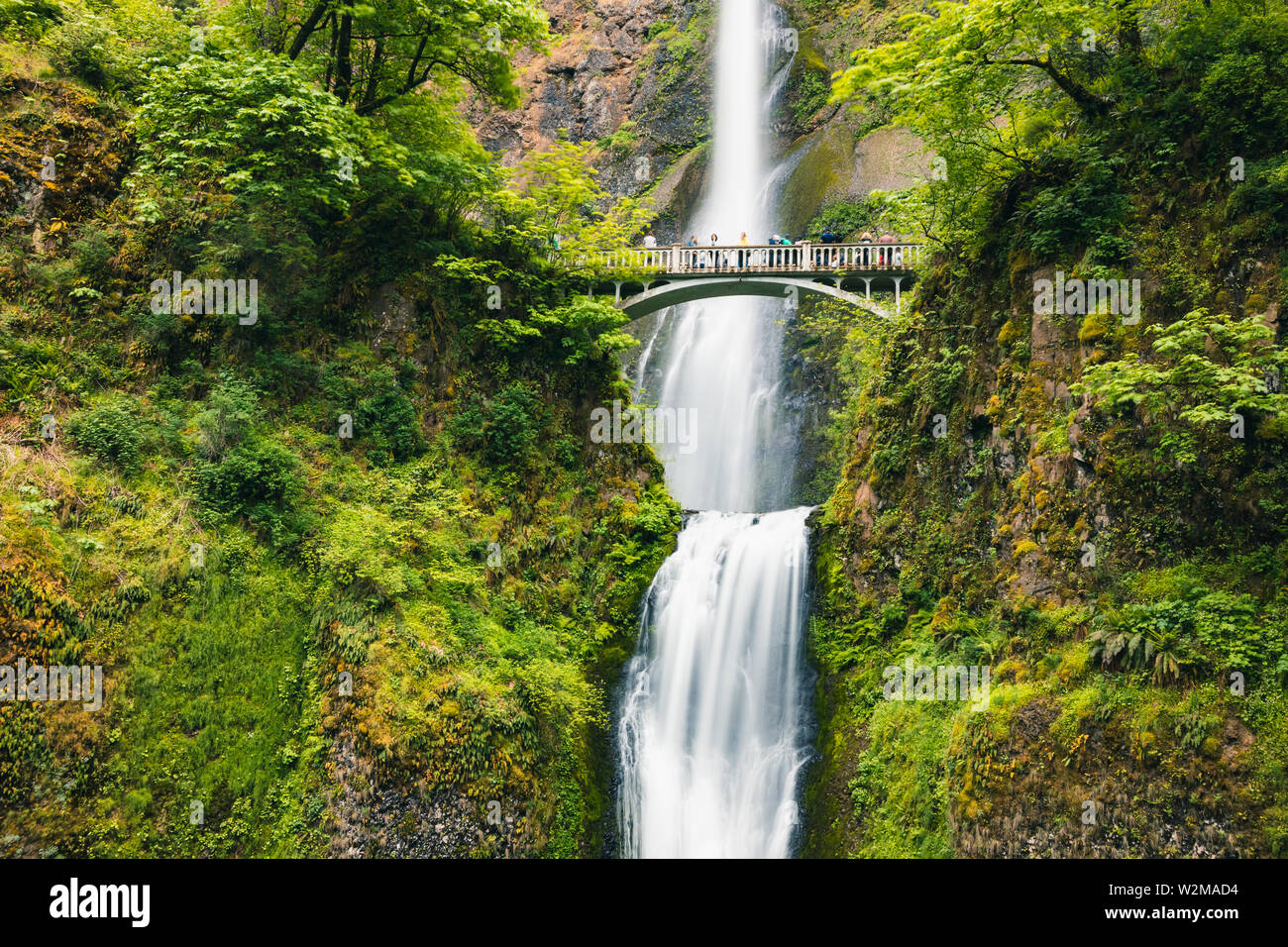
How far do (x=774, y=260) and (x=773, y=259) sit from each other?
1.5 inches

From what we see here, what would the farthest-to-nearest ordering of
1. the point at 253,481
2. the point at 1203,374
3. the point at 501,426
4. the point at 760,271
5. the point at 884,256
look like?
the point at 760,271, the point at 884,256, the point at 501,426, the point at 253,481, the point at 1203,374

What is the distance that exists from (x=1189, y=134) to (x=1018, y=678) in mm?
7866

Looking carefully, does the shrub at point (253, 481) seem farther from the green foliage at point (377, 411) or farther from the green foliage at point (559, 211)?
the green foliage at point (559, 211)

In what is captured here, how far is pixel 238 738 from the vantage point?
458 inches

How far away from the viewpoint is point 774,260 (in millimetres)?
21406

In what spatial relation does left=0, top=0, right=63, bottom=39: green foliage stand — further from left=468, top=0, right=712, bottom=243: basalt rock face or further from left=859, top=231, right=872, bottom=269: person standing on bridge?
left=468, top=0, right=712, bottom=243: basalt rock face

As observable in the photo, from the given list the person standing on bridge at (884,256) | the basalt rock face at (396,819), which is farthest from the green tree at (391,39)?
the basalt rock face at (396,819)

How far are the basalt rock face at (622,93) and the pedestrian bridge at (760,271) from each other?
1515 centimetres

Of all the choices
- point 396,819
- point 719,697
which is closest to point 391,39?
point 719,697

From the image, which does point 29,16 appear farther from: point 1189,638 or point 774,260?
point 1189,638

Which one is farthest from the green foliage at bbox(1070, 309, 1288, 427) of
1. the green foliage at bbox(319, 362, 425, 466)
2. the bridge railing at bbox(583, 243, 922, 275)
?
the green foliage at bbox(319, 362, 425, 466)

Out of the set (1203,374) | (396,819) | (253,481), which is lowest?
(396,819)

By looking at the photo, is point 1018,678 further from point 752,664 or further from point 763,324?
point 763,324

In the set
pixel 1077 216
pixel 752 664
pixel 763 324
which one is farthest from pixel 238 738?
pixel 763 324
